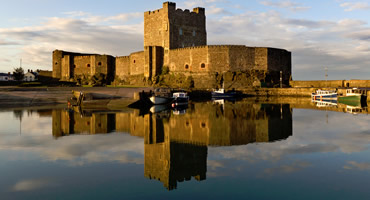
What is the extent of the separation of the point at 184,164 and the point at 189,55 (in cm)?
4214

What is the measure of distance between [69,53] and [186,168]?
6488 centimetres

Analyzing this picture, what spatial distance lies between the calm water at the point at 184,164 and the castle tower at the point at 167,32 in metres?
37.7

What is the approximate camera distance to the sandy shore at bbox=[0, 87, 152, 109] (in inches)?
1172

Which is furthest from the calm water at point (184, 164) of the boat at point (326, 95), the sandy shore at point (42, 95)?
the boat at point (326, 95)

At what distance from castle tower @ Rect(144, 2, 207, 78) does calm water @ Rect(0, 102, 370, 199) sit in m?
37.7

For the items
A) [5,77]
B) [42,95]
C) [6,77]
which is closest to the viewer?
[42,95]

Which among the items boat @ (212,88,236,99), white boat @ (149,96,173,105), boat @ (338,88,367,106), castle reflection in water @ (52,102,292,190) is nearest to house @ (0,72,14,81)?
boat @ (212,88,236,99)

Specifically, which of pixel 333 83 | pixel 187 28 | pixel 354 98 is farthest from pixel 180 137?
pixel 333 83

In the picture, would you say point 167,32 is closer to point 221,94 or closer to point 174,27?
point 174,27

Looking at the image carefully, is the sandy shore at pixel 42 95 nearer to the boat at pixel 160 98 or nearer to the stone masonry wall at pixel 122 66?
the boat at pixel 160 98

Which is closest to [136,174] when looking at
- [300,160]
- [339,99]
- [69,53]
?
[300,160]

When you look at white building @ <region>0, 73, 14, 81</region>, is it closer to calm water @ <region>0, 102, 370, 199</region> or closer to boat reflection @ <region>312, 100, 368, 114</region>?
calm water @ <region>0, 102, 370, 199</region>

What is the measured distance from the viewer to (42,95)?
31406mm

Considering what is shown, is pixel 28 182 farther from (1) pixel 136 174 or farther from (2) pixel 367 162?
(2) pixel 367 162
